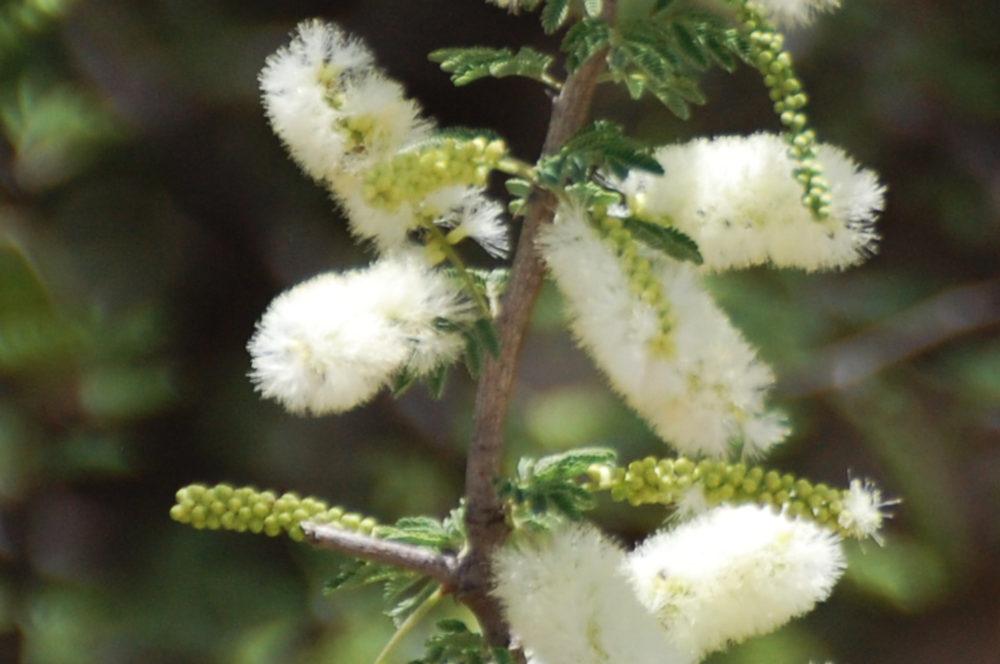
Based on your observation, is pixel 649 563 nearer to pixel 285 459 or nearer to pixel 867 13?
pixel 285 459

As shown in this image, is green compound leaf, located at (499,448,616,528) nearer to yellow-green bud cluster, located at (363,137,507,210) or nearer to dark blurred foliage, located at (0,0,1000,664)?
yellow-green bud cluster, located at (363,137,507,210)

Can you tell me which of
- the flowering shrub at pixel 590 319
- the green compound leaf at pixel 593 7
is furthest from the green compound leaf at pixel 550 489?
the green compound leaf at pixel 593 7

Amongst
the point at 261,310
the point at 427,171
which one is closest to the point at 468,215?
the point at 427,171

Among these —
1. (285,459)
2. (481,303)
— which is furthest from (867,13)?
(481,303)

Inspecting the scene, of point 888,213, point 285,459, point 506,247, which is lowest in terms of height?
point 285,459

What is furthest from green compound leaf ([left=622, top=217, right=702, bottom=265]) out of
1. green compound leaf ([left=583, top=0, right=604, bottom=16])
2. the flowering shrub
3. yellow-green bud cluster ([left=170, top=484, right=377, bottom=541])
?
yellow-green bud cluster ([left=170, top=484, right=377, bottom=541])

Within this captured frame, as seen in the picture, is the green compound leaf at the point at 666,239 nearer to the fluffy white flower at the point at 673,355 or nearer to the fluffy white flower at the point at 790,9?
the fluffy white flower at the point at 673,355

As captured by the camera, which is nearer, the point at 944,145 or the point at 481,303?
the point at 481,303
